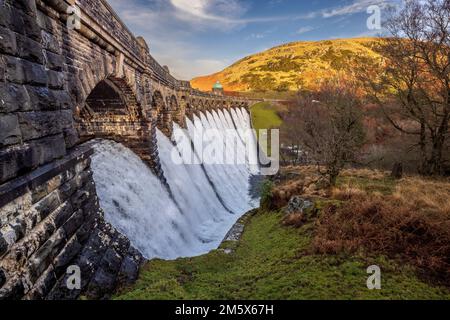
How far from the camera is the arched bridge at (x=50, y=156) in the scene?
3.68m

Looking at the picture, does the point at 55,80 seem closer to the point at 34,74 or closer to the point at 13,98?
the point at 34,74

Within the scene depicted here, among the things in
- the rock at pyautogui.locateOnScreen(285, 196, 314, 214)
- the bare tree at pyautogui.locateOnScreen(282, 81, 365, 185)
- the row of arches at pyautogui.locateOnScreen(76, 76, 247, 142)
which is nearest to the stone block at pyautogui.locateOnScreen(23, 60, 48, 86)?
the row of arches at pyautogui.locateOnScreen(76, 76, 247, 142)

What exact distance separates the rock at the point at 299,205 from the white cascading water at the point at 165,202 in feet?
13.4

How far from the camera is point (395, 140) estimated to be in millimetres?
26469

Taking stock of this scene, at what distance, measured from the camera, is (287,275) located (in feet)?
22.4

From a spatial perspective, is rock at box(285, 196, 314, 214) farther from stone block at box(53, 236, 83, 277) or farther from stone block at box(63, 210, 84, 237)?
stone block at box(53, 236, 83, 277)

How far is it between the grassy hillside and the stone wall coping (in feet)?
9.90

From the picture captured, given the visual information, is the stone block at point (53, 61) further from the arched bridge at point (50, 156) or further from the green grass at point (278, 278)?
the green grass at point (278, 278)

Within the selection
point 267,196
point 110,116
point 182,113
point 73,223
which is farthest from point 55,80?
point 182,113

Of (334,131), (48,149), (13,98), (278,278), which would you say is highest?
(13,98)

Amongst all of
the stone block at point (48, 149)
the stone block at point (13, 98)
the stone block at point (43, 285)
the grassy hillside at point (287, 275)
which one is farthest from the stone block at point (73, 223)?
the stone block at point (13, 98)

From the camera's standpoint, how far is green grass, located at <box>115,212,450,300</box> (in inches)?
223

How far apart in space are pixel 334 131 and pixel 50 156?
17192mm

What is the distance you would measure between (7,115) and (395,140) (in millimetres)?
29896
